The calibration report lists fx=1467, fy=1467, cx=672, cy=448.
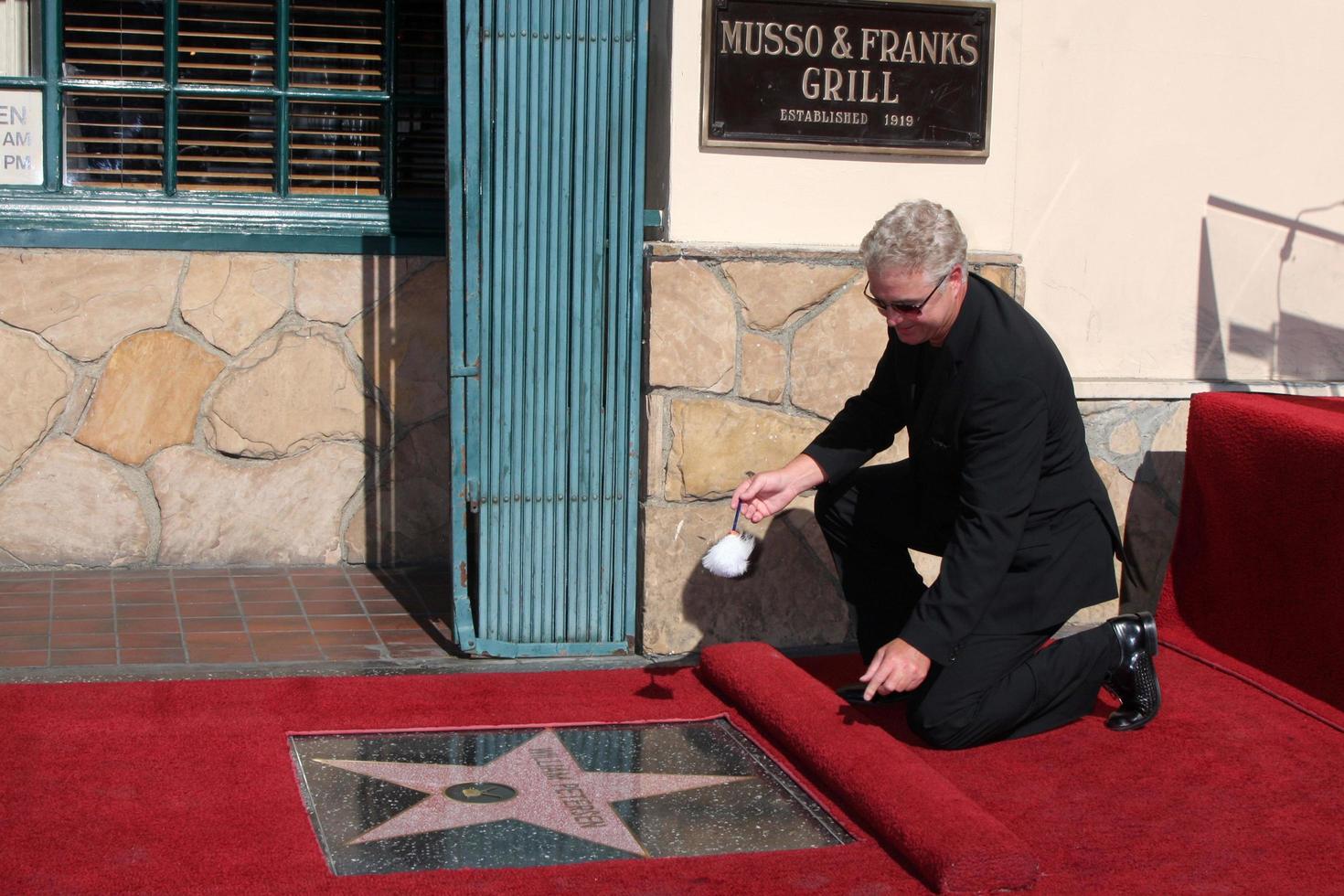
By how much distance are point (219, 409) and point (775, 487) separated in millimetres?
2613

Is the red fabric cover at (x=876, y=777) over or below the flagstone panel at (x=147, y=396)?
below

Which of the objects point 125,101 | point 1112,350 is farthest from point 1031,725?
point 125,101

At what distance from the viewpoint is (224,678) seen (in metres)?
4.42

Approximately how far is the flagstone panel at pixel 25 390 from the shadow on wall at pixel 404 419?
1155mm

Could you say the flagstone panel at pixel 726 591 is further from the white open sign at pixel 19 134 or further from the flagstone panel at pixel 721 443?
the white open sign at pixel 19 134

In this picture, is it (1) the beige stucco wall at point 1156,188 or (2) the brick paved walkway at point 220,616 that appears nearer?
(2) the brick paved walkway at point 220,616

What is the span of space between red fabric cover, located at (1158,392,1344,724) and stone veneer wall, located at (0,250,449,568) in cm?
291

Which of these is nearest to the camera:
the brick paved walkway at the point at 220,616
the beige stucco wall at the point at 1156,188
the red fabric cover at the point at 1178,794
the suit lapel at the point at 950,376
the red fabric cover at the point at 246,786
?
the red fabric cover at the point at 246,786

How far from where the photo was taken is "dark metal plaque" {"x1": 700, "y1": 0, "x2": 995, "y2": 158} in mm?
4734

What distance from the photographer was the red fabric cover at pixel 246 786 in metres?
3.04

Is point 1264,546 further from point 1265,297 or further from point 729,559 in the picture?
point 729,559

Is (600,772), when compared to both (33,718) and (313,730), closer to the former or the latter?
(313,730)

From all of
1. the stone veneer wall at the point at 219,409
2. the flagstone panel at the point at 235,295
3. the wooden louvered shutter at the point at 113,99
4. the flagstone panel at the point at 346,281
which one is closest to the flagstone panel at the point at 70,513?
the stone veneer wall at the point at 219,409

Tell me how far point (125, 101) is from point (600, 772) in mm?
3594
